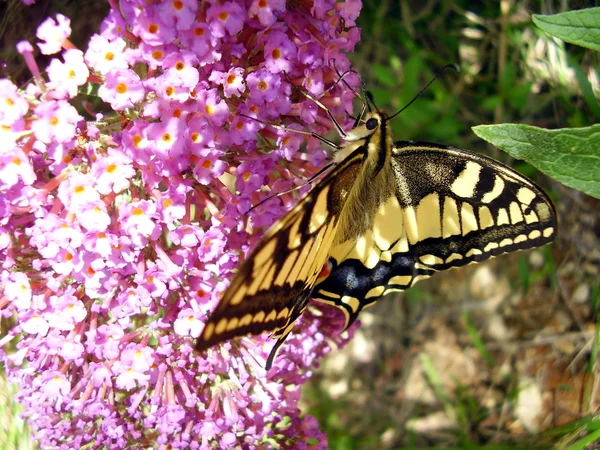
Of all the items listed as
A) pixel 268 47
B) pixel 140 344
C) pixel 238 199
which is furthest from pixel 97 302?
pixel 268 47

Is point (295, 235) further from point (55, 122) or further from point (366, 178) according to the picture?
point (55, 122)

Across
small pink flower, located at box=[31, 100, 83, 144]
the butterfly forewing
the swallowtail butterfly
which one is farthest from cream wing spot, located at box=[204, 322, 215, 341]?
small pink flower, located at box=[31, 100, 83, 144]

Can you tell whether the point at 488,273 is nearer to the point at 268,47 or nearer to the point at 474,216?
the point at 474,216

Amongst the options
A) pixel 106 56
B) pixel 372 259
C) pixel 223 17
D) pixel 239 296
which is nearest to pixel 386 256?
pixel 372 259

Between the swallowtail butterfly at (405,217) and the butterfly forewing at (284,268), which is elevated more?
the swallowtail butterfly at (405,217)

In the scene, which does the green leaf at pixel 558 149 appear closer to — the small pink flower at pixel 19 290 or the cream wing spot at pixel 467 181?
the cream wing spot at pixel 467 181

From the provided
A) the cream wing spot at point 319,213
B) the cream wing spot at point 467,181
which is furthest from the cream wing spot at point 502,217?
the cream wing spot at point 319,213
